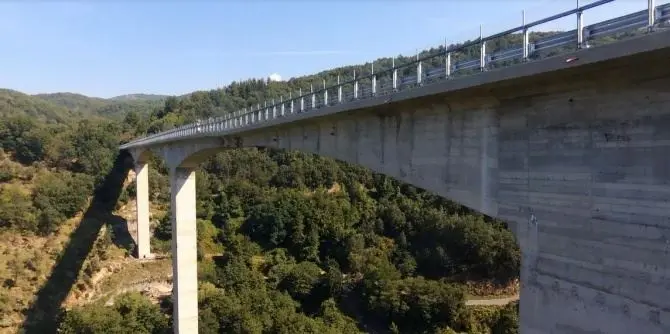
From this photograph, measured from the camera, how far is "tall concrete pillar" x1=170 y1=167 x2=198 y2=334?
2497 cm

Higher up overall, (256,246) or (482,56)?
(482,56)

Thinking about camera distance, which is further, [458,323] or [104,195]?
[104,195]

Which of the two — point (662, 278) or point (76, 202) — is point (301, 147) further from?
point (76, 202)

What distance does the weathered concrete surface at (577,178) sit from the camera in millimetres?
6125

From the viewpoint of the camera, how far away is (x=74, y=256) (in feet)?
111

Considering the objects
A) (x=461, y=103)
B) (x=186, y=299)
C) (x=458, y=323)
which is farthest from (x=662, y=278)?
(x=458, y=323)

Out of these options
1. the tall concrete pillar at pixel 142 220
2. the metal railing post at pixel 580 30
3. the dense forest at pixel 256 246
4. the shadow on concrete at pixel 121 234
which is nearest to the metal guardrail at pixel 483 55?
the metal railing post at pixel 580 30

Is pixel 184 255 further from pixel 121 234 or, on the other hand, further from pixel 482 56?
pixel 482 56

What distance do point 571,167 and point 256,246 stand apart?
3572 centimetres

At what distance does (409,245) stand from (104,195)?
26.5 meters

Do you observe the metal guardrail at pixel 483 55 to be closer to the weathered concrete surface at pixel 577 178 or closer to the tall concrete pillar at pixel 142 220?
the weathered concrete surface at pixel 577 178

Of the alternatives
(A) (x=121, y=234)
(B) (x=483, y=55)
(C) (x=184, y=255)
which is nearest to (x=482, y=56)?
(B) (x=483, y=55)

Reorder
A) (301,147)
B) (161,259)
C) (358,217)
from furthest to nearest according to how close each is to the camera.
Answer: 1. (358,217)
2. (161,259)
3. (301,147)

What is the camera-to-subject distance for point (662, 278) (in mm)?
6016
